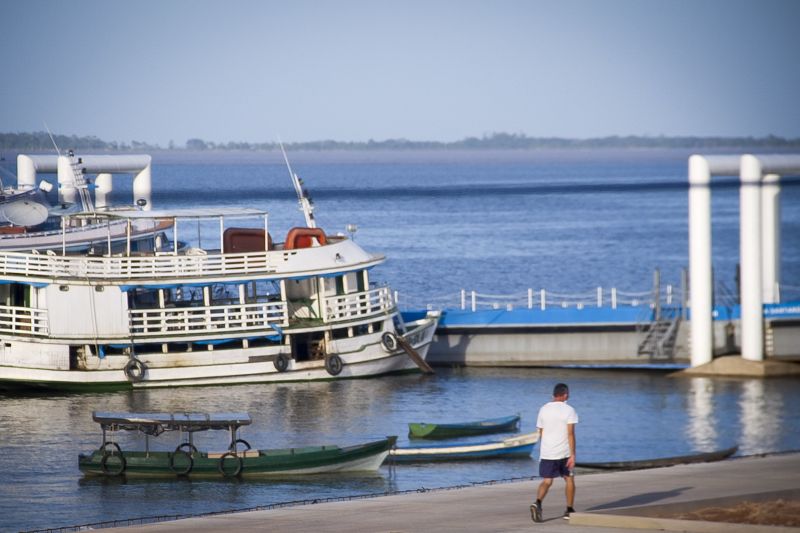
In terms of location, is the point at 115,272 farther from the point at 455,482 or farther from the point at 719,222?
the point at 719,222

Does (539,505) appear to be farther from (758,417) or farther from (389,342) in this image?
(389,342)

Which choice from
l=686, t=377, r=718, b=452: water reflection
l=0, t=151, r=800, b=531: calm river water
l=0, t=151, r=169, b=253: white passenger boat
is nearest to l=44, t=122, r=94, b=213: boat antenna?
l=0, t=151, r=169, b=253: white passenger boat

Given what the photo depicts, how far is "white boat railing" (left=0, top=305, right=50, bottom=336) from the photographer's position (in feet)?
140

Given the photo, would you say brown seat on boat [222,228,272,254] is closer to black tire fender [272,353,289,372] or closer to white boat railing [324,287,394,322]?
white boat railing [324,287,394,322]

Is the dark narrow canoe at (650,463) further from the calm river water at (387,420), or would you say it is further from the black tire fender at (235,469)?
the black tire fender at (235,469)

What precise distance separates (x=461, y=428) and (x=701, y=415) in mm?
7634

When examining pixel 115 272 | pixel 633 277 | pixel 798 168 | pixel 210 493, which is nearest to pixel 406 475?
pixel 210 493

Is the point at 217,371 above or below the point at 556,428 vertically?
below

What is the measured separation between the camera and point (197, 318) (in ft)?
147

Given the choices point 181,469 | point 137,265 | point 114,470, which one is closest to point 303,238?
point 137,265

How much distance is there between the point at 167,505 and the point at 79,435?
9.26 metres

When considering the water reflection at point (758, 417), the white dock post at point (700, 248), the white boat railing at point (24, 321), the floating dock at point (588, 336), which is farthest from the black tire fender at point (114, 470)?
the white dock post at point (700, 248)

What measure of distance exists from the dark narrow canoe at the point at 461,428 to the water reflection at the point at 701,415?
4512 millimetres

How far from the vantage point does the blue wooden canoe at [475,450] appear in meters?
32.4
